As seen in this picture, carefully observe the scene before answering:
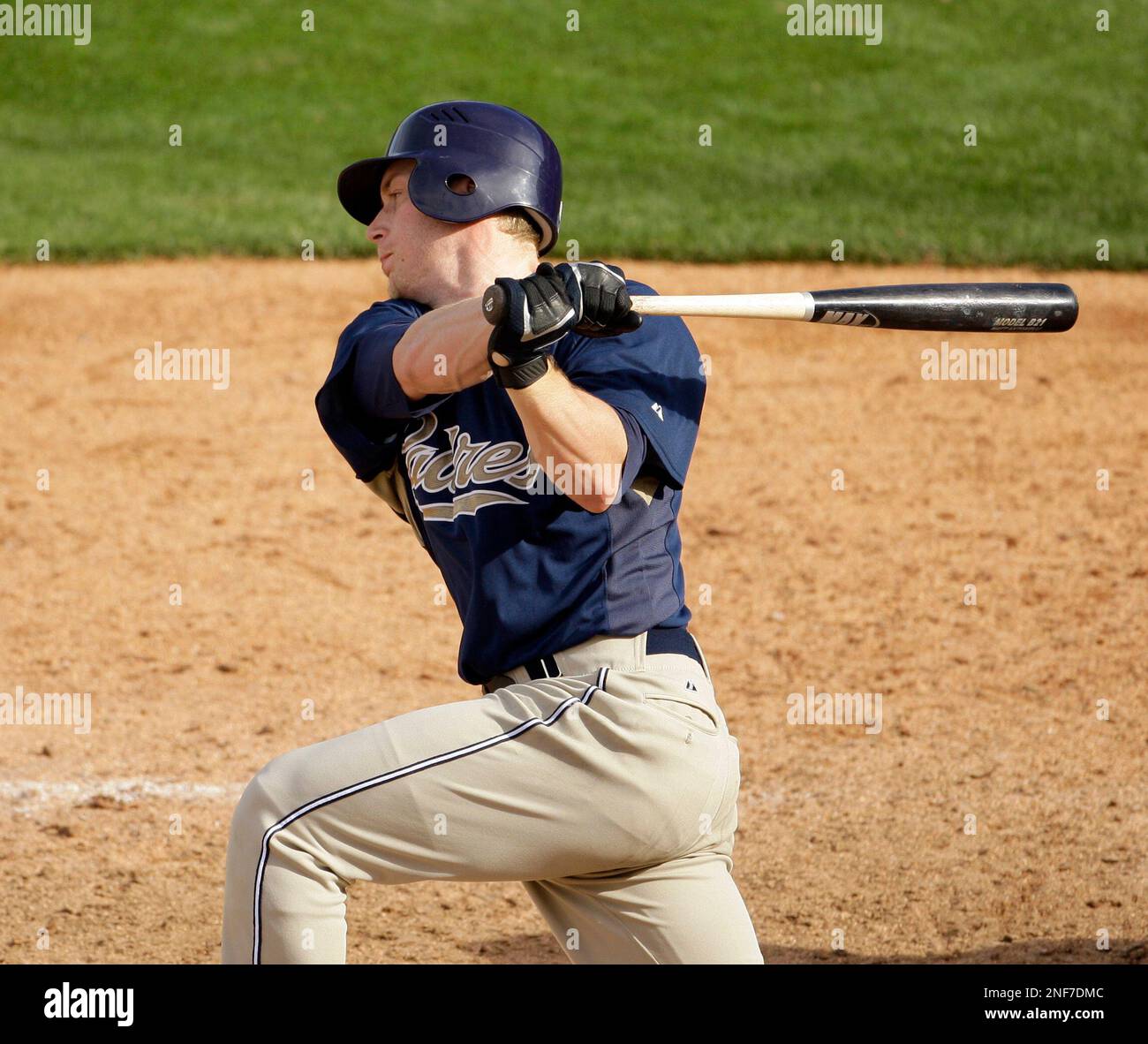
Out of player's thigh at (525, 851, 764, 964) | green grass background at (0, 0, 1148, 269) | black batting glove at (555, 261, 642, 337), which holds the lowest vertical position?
player's thigh at (525, 851, 764, 964)

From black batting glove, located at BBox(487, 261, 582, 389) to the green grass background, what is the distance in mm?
7558

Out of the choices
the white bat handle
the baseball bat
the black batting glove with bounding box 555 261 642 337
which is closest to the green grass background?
the baseball bat

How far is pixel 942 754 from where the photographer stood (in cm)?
459

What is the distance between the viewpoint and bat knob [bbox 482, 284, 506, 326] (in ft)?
7.03

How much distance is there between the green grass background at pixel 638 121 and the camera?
10.1m

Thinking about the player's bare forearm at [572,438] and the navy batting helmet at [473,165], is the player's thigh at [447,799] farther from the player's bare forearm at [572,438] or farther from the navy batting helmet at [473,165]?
the navy batting helmet at [473,165]

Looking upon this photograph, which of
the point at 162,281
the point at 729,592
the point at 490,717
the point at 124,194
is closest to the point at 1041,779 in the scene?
the point at 729,592

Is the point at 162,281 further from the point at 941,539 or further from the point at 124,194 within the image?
the point at 941,539

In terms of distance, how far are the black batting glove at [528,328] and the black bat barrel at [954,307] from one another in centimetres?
76

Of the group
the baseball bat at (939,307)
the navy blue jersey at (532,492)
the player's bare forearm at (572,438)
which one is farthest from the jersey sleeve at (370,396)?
the baseball bat at (939,307)

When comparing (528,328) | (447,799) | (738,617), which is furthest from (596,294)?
(738,617)

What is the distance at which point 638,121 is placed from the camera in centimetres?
1274

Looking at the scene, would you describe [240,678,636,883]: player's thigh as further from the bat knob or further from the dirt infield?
the dirt infield
